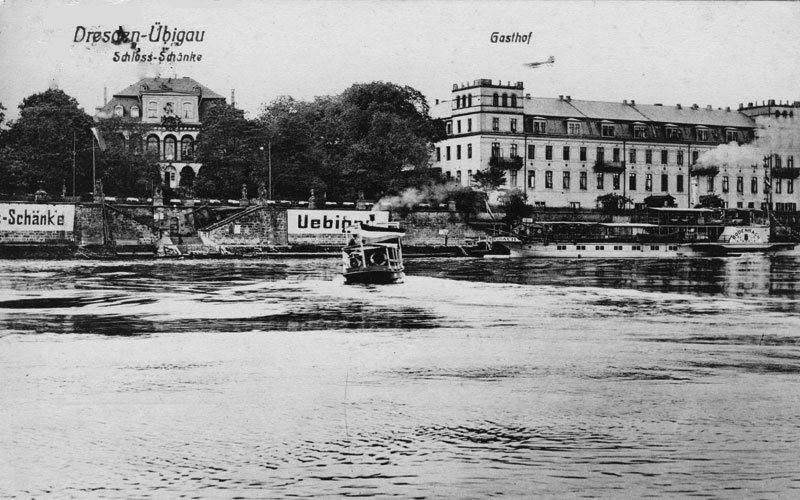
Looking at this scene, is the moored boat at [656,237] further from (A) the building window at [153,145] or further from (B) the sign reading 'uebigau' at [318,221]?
(A) the building window at [153,145]

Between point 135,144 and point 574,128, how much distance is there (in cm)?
2426

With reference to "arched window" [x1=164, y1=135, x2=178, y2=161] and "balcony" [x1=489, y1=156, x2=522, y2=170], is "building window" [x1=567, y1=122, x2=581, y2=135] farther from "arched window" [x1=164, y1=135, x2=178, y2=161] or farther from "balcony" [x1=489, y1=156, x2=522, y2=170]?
"arched window" [x1=164, y1=135, x2=178, y2=161]

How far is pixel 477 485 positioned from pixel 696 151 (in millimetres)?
41671

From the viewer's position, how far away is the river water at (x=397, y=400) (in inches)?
314

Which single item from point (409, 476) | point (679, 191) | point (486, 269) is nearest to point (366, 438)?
point (409, 476)

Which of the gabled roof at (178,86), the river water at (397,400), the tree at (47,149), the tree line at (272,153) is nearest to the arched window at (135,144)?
the tree line at (272,153)

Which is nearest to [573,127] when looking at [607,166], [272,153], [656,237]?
[607,166]

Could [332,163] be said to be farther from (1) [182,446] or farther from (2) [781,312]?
(1) [182,446]

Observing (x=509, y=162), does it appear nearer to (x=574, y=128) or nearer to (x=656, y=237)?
(x=574, y=128)

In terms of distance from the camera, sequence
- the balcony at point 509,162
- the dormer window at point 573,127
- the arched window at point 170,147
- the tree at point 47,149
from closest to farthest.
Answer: the tree at point 47,149 < the arched window at point 170,147 < the balcony at point 509,162 < the dormer window at point 573,127

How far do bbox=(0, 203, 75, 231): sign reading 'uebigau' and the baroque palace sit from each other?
14.2 m

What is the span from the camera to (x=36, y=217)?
32.2m

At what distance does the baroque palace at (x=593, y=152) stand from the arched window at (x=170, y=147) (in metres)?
11.9

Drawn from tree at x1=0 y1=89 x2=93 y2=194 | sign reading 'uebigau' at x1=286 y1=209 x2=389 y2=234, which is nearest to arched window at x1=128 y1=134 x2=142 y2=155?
tree at x1=0 y1=89 x2=93 y2=194
